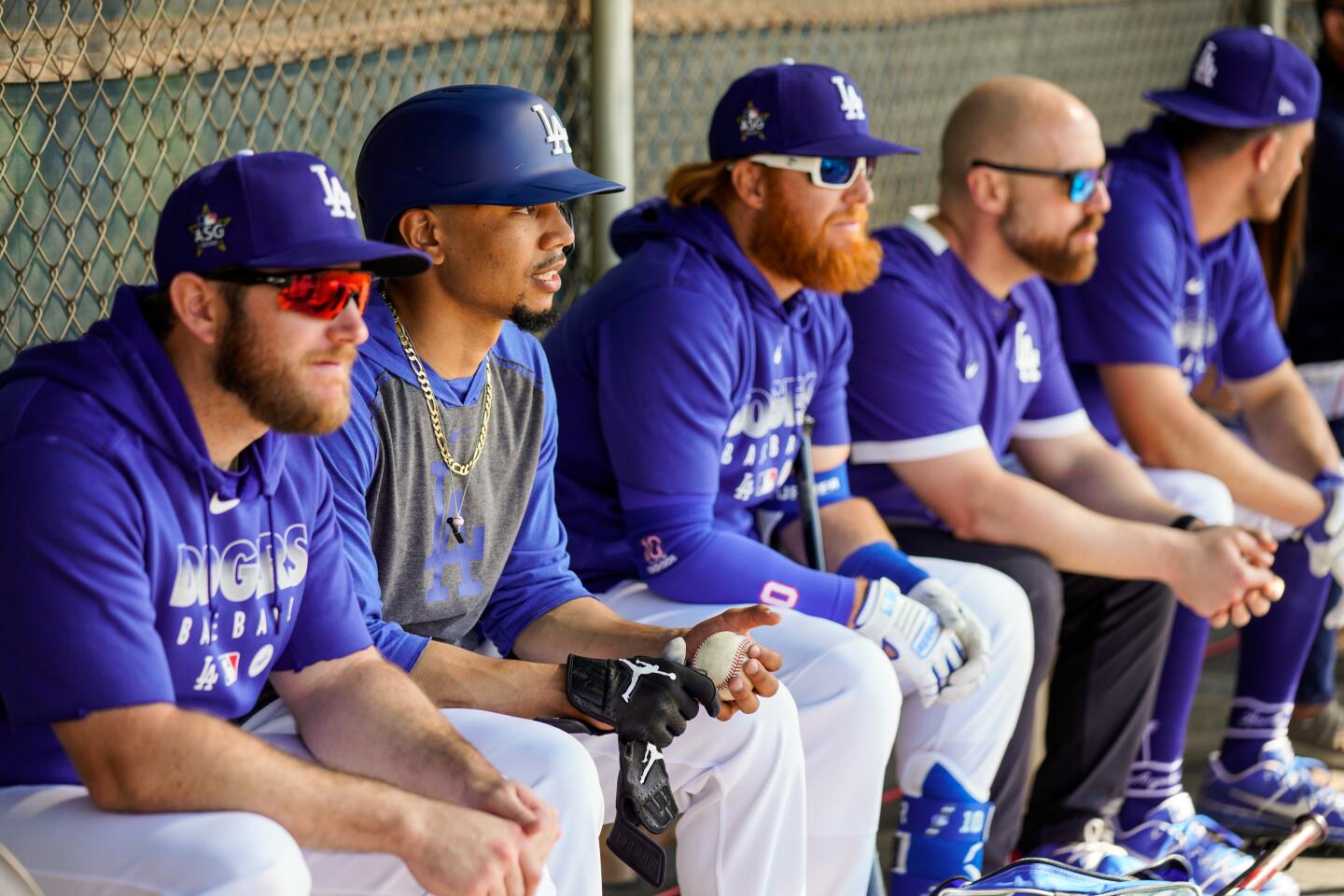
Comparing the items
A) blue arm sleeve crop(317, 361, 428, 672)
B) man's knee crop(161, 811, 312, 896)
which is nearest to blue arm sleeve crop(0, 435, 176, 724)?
man's knee crop(161, 811, 312, 896)

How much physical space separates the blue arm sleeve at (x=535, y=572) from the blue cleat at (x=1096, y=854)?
102 cm

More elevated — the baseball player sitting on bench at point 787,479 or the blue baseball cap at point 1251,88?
the blue baseball cap at point 1251,88

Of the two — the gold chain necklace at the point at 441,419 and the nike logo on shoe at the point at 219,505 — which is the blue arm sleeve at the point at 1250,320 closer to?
the gold chain necklace at the point at 441,419

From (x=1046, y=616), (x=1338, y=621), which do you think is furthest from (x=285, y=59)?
(x=1338, y=621)

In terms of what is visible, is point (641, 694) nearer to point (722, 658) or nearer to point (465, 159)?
point (722, 658)

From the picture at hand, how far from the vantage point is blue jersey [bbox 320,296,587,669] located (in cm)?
237

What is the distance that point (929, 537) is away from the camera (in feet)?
11.3

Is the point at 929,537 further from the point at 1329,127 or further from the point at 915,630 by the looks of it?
the point at 1329,127

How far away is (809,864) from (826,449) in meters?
0.87

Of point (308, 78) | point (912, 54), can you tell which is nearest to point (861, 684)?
point (308, 78)

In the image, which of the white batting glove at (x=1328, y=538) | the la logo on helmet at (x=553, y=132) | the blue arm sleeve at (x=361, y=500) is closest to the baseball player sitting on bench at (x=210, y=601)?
the blue arm sleeve at (x=361, y=500)

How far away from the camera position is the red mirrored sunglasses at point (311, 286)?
6.46 feet

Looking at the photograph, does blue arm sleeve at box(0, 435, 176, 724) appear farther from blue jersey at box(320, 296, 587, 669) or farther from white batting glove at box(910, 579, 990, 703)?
white batting glove at box(910, 579, 990, 703)

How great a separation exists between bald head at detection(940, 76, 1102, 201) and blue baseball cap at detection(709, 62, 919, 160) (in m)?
0.54
